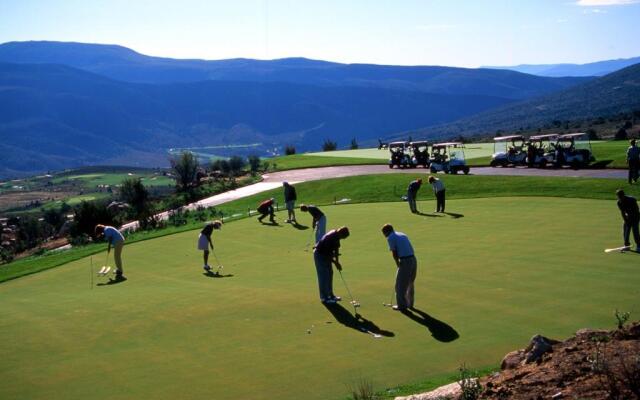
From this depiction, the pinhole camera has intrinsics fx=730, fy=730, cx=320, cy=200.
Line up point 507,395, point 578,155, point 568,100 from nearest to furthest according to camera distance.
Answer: point 507,395, point 578,155, point 568,100

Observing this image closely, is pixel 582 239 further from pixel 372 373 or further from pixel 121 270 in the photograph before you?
pixel 121 270

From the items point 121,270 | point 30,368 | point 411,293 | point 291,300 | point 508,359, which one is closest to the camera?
point 508,359

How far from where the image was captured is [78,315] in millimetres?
17016

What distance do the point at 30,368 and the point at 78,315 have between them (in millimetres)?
3865

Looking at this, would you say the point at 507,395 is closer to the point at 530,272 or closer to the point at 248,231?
the point at 530,272

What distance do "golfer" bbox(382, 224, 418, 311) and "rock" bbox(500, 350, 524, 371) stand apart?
14.5 feet

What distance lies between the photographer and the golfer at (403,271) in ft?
50.1

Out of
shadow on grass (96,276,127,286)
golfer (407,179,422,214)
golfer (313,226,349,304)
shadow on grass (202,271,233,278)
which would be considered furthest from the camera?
golfer (407,179,422,214)

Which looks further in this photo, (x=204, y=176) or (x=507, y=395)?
(x=204, y=176)

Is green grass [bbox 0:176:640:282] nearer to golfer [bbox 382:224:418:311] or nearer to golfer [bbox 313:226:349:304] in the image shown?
golfer [bbox 313:226:349:304]

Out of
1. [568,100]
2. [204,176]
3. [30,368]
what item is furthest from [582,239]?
[568,100]

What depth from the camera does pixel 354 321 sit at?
14.8 meters

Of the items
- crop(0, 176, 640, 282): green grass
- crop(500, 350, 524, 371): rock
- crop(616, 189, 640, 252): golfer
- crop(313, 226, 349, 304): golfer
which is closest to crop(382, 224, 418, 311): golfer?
crop(313, 226, 349, 304): golfer

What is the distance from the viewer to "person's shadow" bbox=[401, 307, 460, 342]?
1303 centimetres
